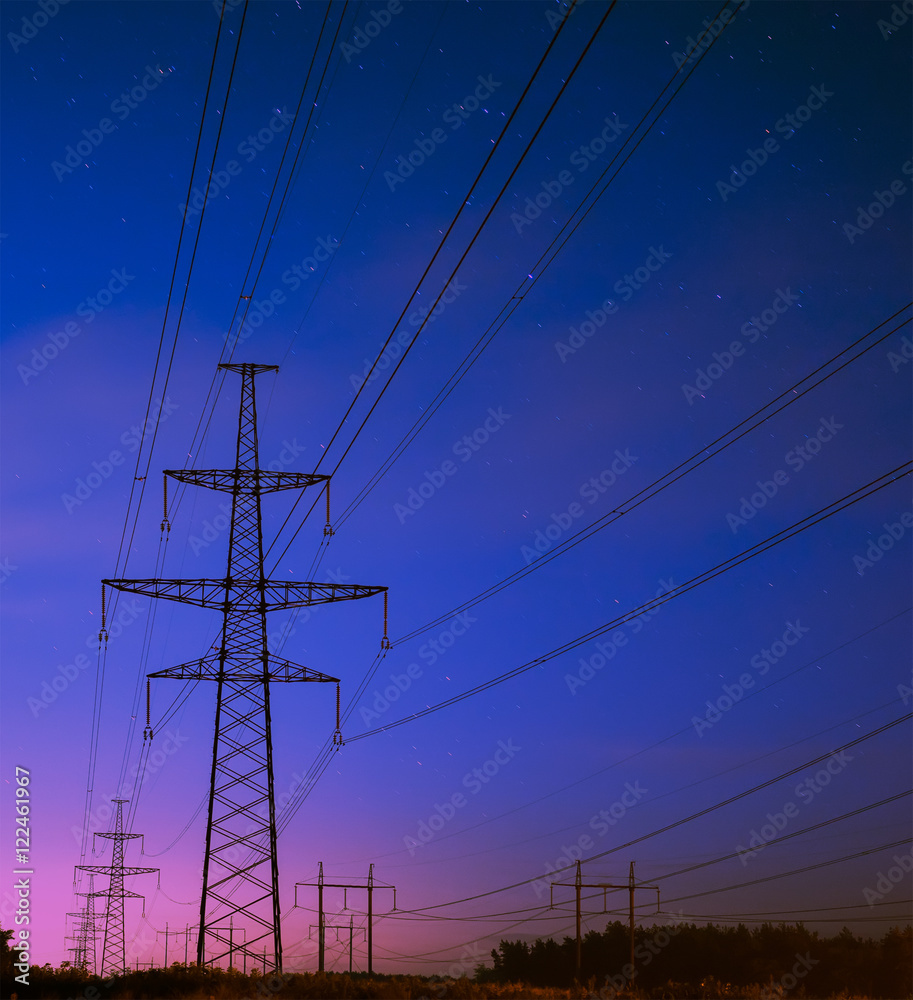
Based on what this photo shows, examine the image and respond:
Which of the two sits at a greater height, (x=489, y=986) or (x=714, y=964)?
(x=489, y=986)

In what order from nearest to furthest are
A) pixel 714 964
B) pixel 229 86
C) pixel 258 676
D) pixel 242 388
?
pixel 229 86
pixel 258 676
pixel 242 388
pixel 714 964

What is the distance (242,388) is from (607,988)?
2021 cm

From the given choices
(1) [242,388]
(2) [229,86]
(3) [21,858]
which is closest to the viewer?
(2) [229,86]

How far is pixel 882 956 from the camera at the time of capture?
86.2 m

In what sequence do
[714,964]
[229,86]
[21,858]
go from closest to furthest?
[229,86] → [21,858] → [714,964]

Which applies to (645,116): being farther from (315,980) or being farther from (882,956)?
(882,956)

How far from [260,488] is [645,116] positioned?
21.0 m

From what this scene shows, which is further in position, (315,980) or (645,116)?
(315,980)

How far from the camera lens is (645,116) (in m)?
15.8

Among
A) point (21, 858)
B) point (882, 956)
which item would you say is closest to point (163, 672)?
point (21, 858)

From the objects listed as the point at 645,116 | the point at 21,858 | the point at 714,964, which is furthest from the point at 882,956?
the point at 645,116

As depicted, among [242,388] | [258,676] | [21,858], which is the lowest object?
[21,858]

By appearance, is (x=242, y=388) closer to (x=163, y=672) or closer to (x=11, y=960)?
(x=163, y=672)

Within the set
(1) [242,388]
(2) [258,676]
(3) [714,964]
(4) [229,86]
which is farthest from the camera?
(3) [714,964]
